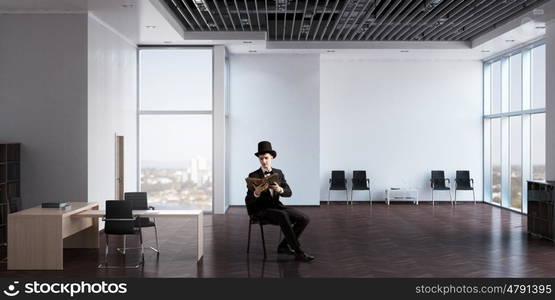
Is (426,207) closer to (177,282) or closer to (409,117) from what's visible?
(409,117)

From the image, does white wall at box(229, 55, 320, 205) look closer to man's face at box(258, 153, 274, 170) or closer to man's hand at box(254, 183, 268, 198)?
man's face at box(258, 153, 274, 170)

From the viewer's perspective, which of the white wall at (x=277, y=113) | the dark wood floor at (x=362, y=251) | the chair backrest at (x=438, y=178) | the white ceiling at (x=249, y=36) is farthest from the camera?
the chair backrest at (x=438, y=178)

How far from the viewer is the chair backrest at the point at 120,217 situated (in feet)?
25.8

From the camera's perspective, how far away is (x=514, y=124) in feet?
47.8

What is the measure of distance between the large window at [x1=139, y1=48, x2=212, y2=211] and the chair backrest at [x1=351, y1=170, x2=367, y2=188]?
12.8 ft

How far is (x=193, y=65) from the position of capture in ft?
45.8

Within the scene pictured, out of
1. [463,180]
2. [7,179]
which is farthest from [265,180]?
[463,180]

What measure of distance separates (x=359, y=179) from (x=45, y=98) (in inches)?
328

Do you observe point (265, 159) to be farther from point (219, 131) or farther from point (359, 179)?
point (359, 179)

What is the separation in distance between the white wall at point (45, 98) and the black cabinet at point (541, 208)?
741 centimetres

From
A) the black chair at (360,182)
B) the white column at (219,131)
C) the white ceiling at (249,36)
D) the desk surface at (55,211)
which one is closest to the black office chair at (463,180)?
the black chair at (360,182)

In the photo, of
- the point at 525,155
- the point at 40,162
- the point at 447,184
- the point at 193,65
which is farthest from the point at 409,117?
the point at 40,162

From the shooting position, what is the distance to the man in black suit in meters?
8.16

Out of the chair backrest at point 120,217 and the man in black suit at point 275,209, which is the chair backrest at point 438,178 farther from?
the chair backrest at point 120,217
